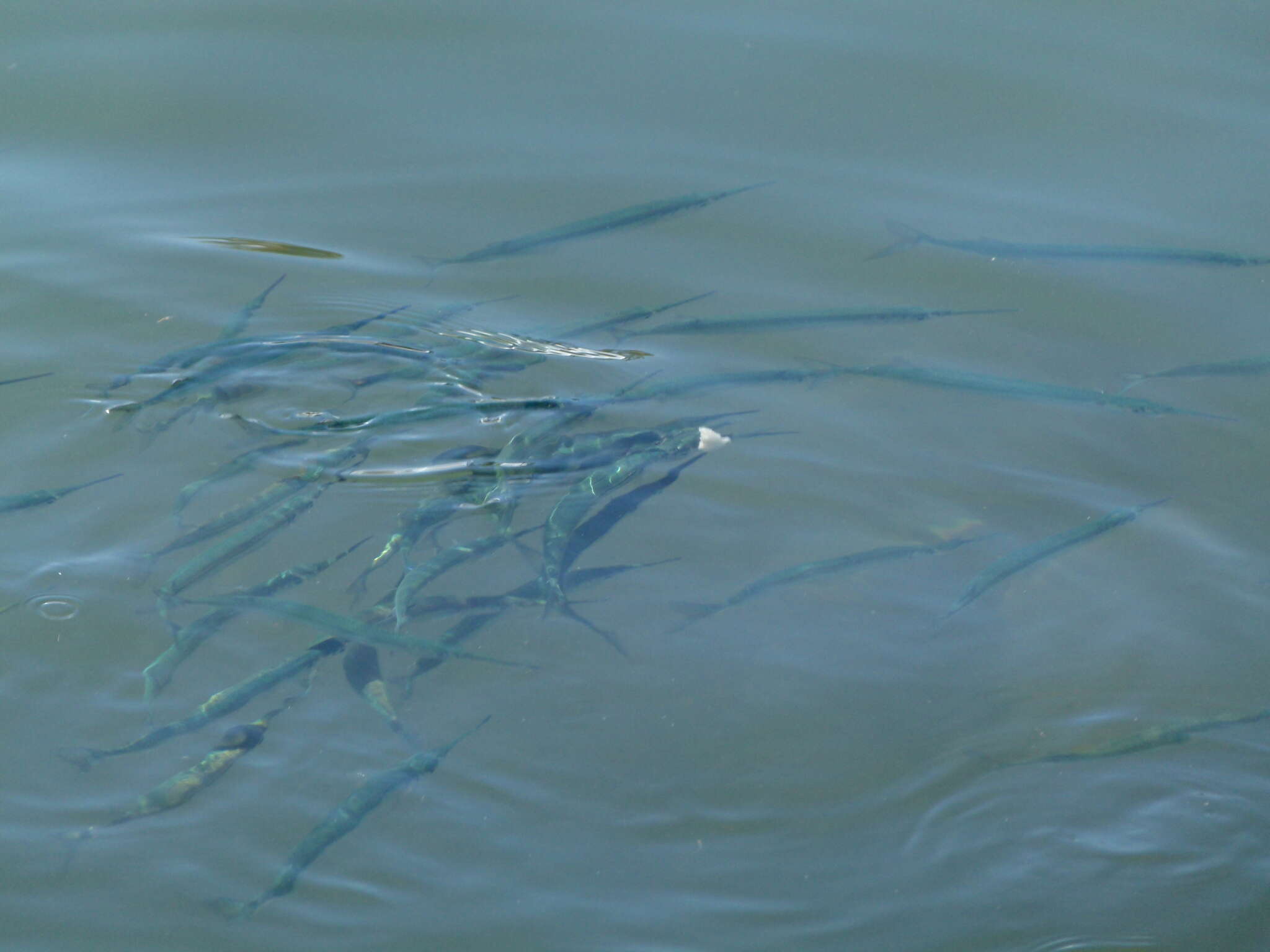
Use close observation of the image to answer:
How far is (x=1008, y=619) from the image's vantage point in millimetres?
4371

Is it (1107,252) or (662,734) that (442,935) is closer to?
(662,734)

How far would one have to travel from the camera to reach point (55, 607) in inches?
166

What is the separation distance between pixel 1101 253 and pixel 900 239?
38.6 inches

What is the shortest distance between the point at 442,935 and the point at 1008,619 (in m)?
2.31

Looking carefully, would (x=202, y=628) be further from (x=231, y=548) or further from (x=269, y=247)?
(x=269, y=247)

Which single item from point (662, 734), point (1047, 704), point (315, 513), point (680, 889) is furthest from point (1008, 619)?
point (315, 513)

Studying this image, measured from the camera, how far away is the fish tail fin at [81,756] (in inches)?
147

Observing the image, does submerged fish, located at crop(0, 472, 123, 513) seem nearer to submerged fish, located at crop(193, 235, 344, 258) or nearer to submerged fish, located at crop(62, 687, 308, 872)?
submerged fish, located at crop(62, 687, 308, 872)

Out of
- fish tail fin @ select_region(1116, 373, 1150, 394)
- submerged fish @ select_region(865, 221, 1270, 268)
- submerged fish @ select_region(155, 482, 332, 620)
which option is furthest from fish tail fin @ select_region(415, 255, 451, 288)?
A: fish tail fin @ select_region(1116, 373, 1150, 394)

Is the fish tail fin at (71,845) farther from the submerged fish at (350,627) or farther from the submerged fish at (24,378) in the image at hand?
the submerged fish at (24,378)

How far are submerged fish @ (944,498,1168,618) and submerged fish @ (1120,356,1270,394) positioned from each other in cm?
95

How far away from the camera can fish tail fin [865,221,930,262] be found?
6.06 meters

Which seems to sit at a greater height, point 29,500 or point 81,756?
point 29,500

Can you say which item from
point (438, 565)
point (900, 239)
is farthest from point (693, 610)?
point (900, 239)
